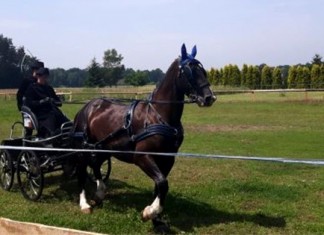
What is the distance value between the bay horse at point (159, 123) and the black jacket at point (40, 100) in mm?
1808

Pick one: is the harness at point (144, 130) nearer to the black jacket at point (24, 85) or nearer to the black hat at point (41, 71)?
the black hat at point (41, 71)

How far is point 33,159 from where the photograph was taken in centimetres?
855

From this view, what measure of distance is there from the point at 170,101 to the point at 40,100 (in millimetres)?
3043

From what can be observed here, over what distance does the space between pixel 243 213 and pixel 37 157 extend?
3.35m

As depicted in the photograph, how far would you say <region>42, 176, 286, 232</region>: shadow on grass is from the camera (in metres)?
7.08

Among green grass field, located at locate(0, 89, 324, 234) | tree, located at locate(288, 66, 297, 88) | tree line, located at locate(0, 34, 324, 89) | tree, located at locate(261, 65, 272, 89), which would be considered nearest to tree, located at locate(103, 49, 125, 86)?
tree line, located at locate(0, 34, 324, 89)

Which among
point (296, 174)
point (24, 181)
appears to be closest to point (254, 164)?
point (296, 174)

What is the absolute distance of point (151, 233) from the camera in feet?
21.6

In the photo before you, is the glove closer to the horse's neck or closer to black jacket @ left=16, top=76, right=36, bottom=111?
black jacket @ left=16, top=76, right=36, bottom=111

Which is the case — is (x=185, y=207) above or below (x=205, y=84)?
below

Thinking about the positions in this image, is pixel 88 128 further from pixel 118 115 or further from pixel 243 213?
pixel 243 213

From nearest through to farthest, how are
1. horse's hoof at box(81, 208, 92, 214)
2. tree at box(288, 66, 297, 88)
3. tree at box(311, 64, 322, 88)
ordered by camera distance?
horse's hoof at box(81, 208, 92, 214), tree at box(311, 64, 322, 88), tree at box(288, 66, 297, 88)

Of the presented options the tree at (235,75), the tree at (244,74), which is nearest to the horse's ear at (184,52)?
the tree at (244,74)

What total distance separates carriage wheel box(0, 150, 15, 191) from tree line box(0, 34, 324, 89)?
19713mm
